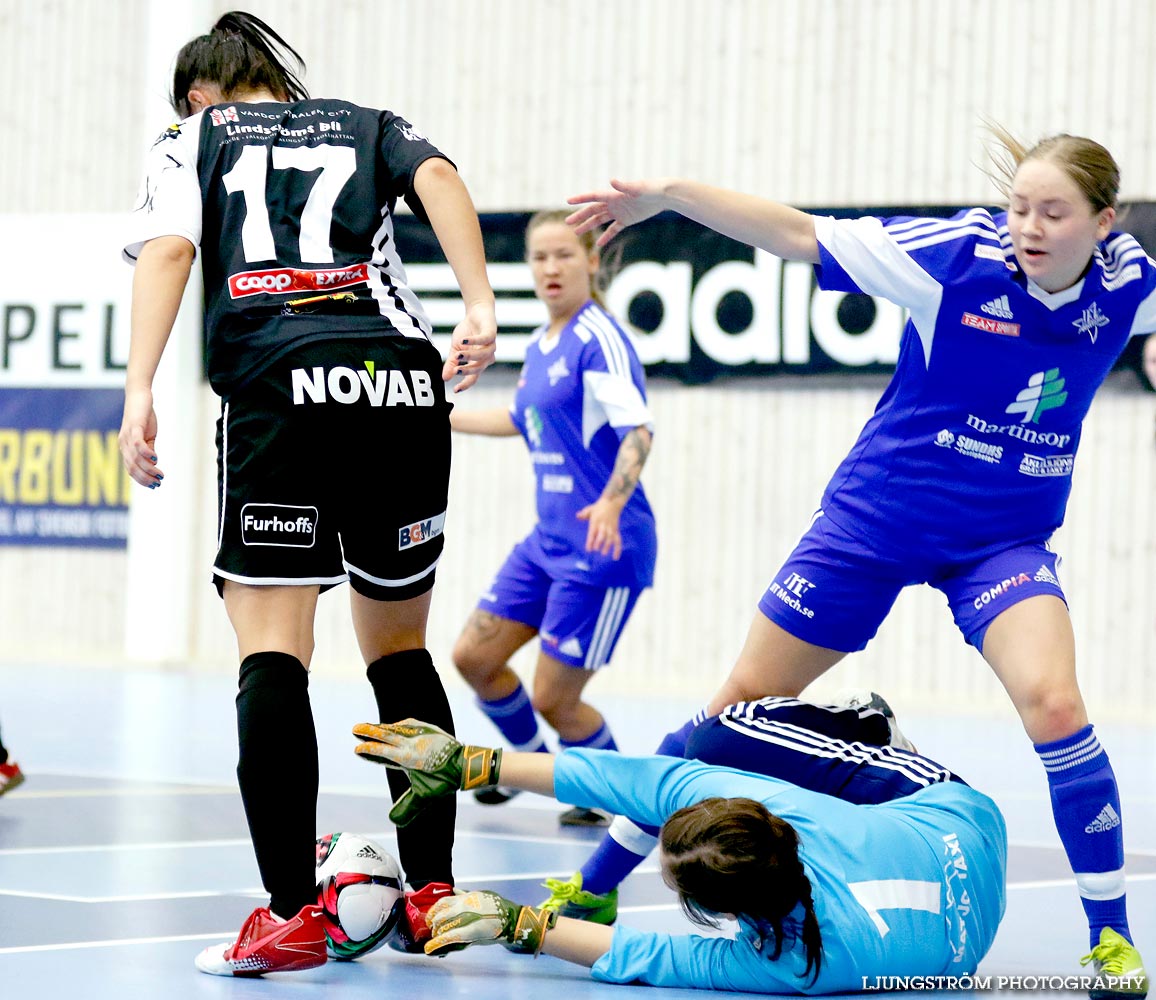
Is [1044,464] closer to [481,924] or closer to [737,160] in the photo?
[481,924]

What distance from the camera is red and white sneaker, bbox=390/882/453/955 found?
126 inches

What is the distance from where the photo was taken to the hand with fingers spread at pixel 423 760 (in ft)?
9.79

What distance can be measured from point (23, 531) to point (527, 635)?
730 centimetres

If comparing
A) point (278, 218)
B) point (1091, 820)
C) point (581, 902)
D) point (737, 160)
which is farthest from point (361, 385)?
point (737, 160)

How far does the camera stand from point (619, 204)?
3.38 meters

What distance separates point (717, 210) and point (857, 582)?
0.84m

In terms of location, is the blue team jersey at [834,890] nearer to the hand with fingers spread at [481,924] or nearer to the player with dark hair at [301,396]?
the hand with fingers spread at [481,924]

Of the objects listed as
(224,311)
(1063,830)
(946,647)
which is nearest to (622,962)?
(1063,830)

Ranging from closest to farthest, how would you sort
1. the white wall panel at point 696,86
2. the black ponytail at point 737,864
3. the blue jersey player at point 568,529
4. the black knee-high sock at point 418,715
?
the black ponytail at point 737,864 < the black knee-high sock at point 418,715 < the blue jersey player at point 568,529 < the white wall panel at point 696,86

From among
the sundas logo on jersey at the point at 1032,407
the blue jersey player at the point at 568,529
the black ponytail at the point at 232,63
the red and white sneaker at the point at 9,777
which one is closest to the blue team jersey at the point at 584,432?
the blue jersey player at the point at 568,529

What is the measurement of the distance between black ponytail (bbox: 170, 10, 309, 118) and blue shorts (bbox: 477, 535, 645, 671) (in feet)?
8.11

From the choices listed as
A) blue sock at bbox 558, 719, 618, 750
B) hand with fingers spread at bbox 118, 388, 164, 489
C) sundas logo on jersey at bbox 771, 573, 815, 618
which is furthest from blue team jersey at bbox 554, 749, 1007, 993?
blue sock at bbox 558, 719, 618, 750

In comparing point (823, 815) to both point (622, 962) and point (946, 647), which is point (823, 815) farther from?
point (946, 647)

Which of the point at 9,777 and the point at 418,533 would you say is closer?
the point at 418,533
